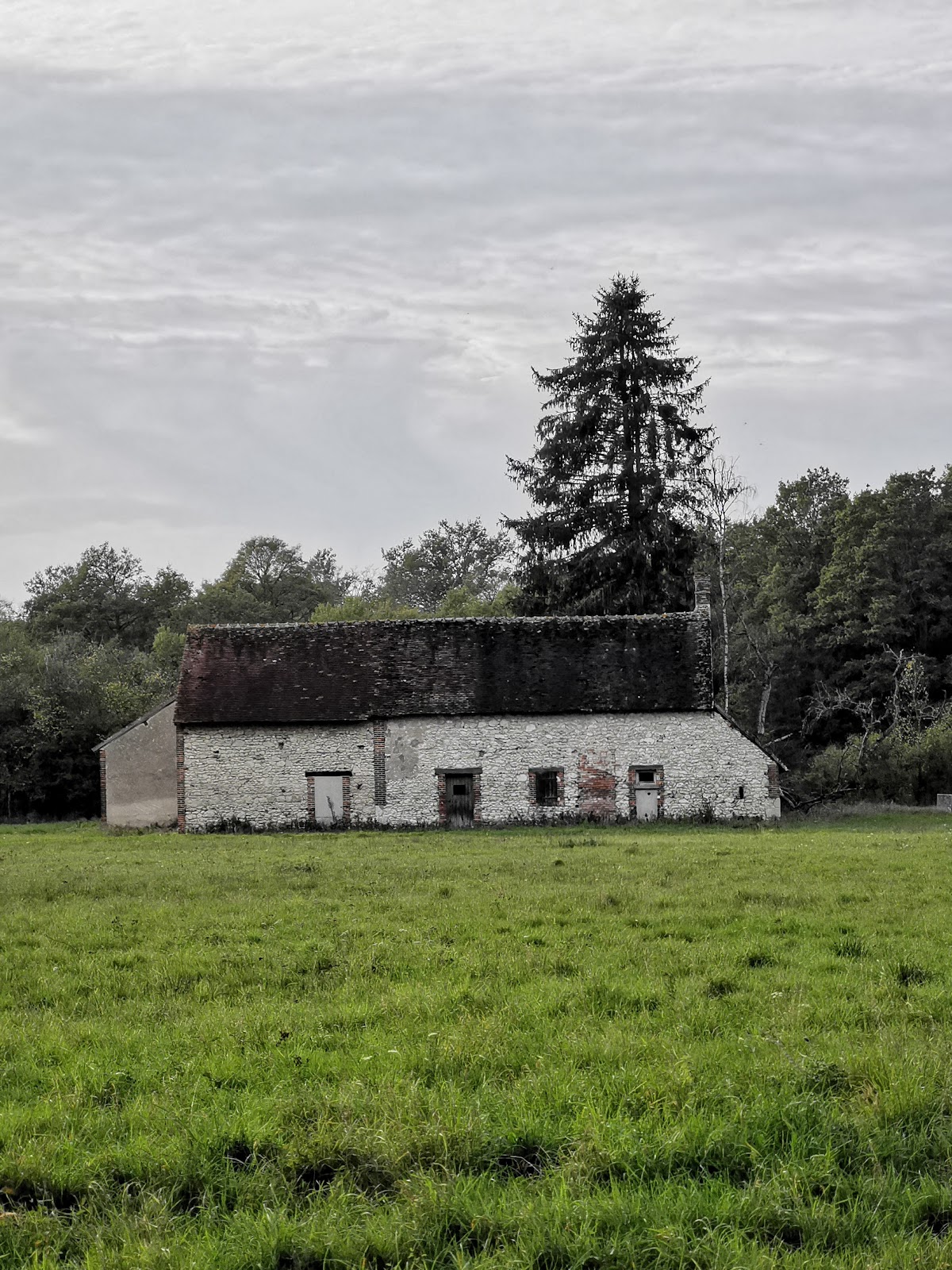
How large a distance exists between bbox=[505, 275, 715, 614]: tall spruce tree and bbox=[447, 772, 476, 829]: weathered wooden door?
1244cm

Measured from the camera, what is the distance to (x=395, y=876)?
15.7m

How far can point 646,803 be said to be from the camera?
102ft

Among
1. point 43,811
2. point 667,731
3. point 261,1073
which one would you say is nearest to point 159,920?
point 261,1073

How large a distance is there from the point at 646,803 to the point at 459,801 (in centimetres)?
542

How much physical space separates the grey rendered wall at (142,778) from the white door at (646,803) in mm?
14202

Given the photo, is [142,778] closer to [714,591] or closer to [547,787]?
[547,787]

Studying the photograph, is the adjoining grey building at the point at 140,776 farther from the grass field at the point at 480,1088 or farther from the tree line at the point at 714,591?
the grass field at the point at 480,1088

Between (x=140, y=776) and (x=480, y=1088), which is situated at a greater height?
(x=140, y=776)

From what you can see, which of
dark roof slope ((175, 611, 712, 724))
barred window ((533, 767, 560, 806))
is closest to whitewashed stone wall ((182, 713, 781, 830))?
barred window ((533, 767, 560, 806))

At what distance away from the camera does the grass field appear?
443 cm

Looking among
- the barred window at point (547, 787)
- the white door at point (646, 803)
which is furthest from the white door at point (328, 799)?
the white door at point (646, 803)

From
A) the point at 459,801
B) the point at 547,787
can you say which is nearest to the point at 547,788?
the point at 547,787

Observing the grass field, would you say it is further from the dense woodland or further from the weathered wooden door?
the dense woodland

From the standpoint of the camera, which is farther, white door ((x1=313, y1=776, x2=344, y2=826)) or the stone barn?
white door ((x1=313, y1=776, x2=344, y2=826))
